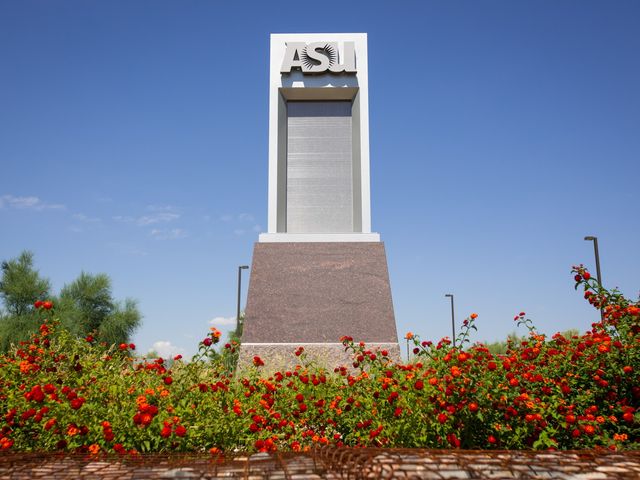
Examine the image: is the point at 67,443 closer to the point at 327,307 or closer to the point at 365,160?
the point at 327,307

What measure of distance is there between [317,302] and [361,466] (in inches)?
373

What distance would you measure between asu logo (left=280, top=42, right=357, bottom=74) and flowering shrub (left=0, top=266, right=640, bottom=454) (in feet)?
37.4

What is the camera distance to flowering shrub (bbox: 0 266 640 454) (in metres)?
3.99

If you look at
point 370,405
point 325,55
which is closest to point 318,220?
point 325,55

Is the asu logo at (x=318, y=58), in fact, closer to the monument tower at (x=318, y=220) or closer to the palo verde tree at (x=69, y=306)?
the monument tower at (x=318, y=220)

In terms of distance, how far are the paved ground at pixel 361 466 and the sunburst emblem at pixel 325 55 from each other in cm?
1428

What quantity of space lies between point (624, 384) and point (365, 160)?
10681 mm

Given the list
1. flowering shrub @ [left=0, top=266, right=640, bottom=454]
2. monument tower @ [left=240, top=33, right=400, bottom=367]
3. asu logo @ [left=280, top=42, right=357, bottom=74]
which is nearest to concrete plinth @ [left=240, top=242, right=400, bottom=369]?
monument tower @ [left=240, top=33, right=400, bottom=367]

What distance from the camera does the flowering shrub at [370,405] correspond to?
13.1 ft

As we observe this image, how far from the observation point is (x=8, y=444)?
149 inches

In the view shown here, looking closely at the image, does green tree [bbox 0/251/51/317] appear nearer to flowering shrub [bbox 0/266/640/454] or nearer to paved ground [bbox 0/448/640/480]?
flowering shrub [bbox 0/266/640/454]

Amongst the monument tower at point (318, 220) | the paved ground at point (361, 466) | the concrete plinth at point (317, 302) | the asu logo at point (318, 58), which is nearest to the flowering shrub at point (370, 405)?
the paved ground at point (361, 466)

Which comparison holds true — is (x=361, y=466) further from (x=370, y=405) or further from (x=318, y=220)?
(x=318, y=220)

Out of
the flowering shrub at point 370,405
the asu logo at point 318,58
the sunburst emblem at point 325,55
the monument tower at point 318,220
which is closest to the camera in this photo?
the flowering shrub at point 370,405
